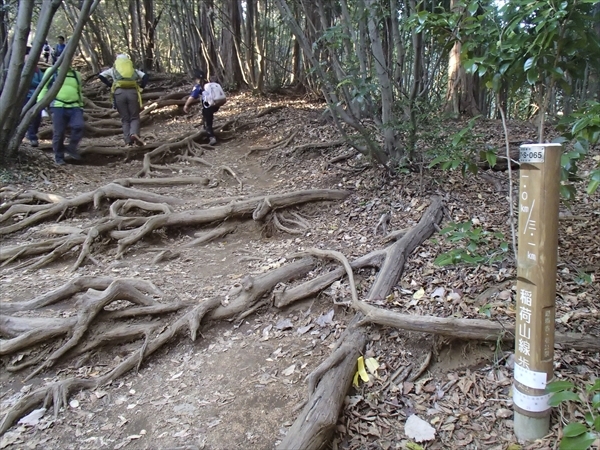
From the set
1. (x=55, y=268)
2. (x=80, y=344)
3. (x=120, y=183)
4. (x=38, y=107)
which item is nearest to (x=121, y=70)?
(x=38, y=107)

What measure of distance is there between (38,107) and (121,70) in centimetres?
172

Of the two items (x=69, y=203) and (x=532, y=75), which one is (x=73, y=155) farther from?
(x=532, y=75)

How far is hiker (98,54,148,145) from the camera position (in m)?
8.52

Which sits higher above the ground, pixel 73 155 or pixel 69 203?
pixel 73 155

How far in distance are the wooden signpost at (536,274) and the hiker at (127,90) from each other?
825 centimetres

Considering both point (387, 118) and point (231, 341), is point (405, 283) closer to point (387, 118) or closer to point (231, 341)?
point (231, 341)

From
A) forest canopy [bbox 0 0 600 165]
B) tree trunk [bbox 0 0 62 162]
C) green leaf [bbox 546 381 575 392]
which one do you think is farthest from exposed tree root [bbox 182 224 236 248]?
tree trunk [bbox 0 0 62 162]

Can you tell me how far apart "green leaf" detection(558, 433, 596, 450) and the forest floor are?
1.95ft

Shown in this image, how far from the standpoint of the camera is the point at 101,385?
3.21 meters

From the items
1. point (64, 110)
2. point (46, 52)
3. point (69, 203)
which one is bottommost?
point (69, 203)

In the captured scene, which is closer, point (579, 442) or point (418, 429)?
point (579, 442)

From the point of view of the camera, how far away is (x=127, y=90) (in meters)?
8.62

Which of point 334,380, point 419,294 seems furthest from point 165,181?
point 334,380

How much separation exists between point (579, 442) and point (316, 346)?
6.25 ft
